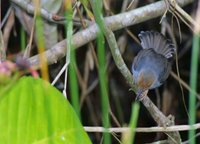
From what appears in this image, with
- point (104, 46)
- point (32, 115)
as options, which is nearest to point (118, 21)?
point (104, 46)

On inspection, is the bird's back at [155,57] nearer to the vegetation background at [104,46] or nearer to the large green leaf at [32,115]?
the vegetation background at [104,46]

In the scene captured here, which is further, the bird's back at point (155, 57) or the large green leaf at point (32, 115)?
the bird's back at point (155, 57)

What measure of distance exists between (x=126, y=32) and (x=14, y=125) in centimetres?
117

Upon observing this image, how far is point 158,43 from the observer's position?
1838 mm

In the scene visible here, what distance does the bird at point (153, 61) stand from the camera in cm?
171

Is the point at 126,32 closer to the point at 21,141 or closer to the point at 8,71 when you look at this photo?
the point at 21,141

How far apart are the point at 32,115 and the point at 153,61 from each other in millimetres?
669

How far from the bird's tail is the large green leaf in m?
0.66

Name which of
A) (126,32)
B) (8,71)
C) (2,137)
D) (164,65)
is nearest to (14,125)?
(2,137)

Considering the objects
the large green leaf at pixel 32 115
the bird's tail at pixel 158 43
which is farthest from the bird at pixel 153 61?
the large green leaf at pixel 32 115

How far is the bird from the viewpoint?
5.62 feet

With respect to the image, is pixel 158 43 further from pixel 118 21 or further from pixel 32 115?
pixel 32 115

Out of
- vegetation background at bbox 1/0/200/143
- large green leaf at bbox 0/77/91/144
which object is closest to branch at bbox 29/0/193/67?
vegetation background at bbox 1/0/200/143

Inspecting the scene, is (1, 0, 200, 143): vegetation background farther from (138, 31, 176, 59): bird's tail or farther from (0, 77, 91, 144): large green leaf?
(0, 77, 91, 144): large green leaf
